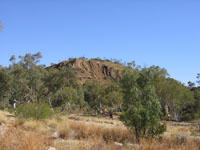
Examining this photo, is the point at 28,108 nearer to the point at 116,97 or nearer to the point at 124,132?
the point at 124,132

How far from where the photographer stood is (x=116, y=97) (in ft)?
170

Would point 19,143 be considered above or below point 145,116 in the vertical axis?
below

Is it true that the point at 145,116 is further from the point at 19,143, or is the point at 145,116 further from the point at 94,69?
the point at 94,69

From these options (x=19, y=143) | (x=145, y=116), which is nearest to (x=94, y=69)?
(x=145, y=116)

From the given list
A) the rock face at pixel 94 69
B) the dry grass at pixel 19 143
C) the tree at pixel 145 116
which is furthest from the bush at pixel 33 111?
the rock face at pixel 94 69

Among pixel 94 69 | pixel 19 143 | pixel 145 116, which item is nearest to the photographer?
pixel 19 143

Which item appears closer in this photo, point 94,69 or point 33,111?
point 33,111

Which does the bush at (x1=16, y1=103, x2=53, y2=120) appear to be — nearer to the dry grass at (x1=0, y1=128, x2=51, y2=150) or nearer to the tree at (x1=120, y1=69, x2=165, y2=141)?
the tree at (x1=120, y1=69, x2=165, y2=141)

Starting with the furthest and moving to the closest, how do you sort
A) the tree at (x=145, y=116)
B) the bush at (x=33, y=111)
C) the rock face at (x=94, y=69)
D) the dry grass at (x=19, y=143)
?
the rock face at (x=94, y=69) < the bush at (x=33, y=111) < the tree at (x=145, y=116) < the dry grass at (x=19, y=143)

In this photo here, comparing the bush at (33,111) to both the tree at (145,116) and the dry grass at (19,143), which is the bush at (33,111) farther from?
the dry grass at (19,143)

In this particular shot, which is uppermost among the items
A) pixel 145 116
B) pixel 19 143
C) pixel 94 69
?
pixel 94 69

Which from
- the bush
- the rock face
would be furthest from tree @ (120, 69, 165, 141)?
the rock face

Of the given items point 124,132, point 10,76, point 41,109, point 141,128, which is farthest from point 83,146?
point 10,76

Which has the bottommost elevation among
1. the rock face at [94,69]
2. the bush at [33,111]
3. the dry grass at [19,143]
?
the dry grass at [19,143]
